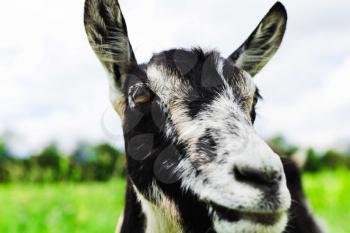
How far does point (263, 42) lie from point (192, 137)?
1.75m

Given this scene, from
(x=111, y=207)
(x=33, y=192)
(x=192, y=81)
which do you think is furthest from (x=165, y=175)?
(x=33, y=192)

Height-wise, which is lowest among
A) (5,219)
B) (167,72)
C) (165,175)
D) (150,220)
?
(5,219)

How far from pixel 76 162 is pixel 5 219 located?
149cm

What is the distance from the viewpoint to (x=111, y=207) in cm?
1181

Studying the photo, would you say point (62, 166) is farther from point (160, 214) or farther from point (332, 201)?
point (332, 201)

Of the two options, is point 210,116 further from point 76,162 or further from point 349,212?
point 349,212

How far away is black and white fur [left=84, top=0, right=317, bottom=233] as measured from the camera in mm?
3420

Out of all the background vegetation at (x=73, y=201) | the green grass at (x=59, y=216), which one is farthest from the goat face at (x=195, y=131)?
the green grass at (x=59, y=216)

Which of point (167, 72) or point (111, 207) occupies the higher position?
point (167, 72)

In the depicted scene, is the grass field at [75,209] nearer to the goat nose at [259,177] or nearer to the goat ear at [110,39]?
the goat ear at [110,39]

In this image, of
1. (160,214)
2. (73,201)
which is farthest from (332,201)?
(160,214)

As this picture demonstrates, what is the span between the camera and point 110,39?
4855 mm

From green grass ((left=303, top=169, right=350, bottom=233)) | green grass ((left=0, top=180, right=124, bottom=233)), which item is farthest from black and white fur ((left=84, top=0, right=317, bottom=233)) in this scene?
green grass ((left=303, top=169, right=350, bottom=233))

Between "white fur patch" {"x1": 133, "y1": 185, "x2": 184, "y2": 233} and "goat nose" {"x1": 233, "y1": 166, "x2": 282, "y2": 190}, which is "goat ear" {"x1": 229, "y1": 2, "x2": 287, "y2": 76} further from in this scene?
"goat nose" {"x1": 233, "y1": 166, "x2": 282, "y2": 190}
